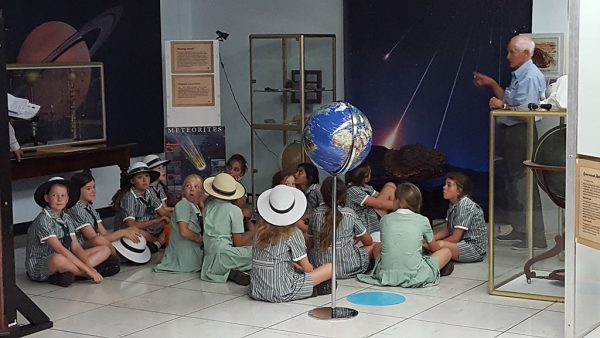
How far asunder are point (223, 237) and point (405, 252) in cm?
153

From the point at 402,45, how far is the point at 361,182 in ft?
8.14

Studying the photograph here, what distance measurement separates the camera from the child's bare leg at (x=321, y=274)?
8008mm

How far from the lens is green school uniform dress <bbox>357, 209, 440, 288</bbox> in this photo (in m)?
8.22

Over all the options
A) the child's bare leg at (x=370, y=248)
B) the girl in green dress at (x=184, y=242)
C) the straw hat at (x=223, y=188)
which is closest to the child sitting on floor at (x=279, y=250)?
the straw hat at (x=223, y=188)

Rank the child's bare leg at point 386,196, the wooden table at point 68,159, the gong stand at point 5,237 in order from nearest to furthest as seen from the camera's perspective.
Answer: the gong stand at point 5,237 < the child's bare leg at point 386,196 < the wooden table at point 68,159

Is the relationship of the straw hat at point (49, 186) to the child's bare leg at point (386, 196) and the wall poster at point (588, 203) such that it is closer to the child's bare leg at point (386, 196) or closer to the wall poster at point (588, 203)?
the child's bare leg at point (386, 196)

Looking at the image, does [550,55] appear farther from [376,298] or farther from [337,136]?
[337,136]

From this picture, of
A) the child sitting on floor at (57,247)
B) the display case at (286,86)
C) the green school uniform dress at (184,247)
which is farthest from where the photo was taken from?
the display case at (286,86)

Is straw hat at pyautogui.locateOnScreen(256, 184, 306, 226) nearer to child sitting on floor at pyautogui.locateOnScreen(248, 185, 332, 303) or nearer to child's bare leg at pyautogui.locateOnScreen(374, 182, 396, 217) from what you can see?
child sitting on floor at pyautogui.locateOnScreen(248, 185, 332, 303)

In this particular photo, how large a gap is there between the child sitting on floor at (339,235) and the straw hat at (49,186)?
204 cm

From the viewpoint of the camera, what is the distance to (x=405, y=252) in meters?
8.26

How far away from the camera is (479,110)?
1130cm

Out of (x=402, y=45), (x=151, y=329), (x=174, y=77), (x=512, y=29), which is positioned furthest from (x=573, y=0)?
(x=174, y=77)

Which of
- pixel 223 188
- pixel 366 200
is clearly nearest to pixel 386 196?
pixel 366 200
